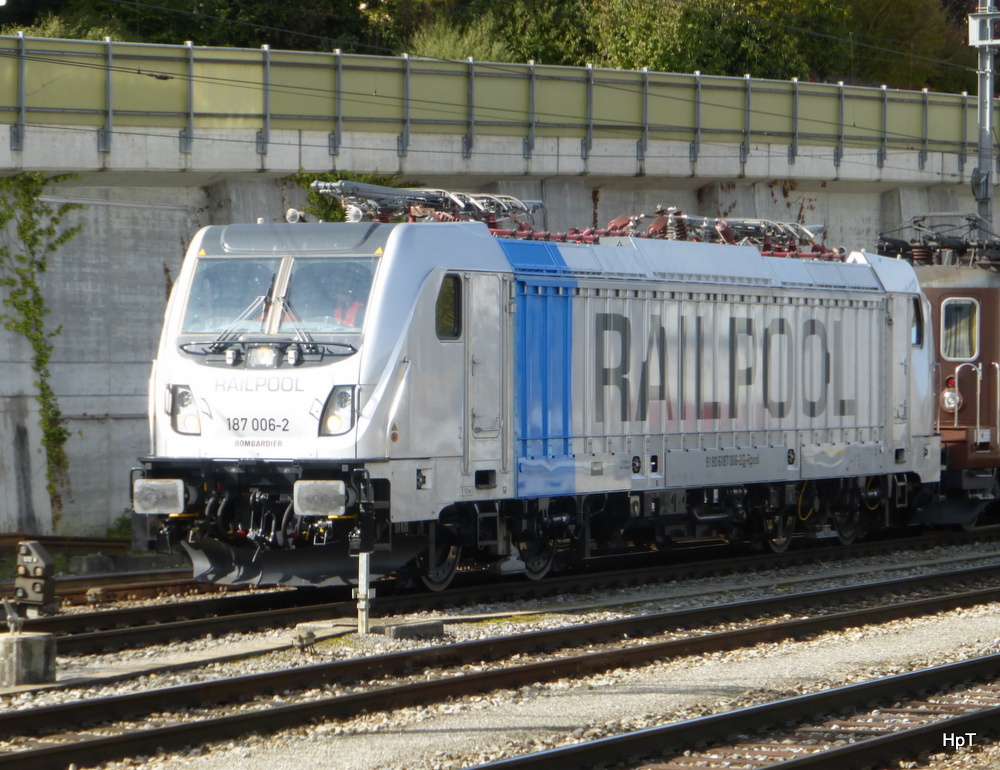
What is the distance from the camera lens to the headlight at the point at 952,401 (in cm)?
2066

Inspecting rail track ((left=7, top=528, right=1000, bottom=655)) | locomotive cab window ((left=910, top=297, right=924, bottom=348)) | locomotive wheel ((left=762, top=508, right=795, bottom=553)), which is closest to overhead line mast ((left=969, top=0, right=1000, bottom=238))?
locomotive cab window ((left=910, top=297, right=924, bottom=348))

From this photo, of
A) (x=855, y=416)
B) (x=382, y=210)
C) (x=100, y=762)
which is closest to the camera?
(x=100, y=762)

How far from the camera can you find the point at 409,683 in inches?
390

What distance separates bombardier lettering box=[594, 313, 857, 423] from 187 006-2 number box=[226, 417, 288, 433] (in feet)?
11.6

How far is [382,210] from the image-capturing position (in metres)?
14.0

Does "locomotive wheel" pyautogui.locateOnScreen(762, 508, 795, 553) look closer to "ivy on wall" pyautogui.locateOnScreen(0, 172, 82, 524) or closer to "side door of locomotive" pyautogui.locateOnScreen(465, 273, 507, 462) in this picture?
"side door of locomotive" pyautogui.locateOnScreen(465, 273, 507, 462)

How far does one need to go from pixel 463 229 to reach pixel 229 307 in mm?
2187

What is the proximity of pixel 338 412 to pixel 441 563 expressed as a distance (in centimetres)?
233

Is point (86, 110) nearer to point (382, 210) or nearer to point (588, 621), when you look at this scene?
point (382, 210)

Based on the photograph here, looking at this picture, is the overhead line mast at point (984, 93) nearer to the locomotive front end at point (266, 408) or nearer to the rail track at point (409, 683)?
the rail track at point (409, 683)

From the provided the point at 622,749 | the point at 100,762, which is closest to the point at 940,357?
the point at 622,749

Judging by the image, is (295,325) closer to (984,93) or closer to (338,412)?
(338,412)

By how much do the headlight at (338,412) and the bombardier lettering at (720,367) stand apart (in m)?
3.22

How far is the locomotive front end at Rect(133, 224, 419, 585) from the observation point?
492 inches
